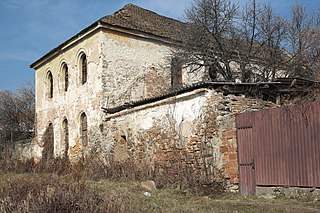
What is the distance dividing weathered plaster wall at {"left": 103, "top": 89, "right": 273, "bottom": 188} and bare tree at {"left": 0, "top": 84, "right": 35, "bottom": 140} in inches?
717

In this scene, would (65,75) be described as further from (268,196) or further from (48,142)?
(268,196)

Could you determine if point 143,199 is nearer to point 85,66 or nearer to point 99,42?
point 99,42

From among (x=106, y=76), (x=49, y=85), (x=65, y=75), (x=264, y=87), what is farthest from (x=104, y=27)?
(x=264, y=87)

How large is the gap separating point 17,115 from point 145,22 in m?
19.1

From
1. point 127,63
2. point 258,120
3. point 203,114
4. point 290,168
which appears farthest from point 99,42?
point 290,168

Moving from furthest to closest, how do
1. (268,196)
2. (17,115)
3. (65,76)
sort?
(17,115) < (65,76) < (268,196)

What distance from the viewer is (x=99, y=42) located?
18.5 meters

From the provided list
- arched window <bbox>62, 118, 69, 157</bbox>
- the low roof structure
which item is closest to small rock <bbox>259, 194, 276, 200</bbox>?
the low roof structure

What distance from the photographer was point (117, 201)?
7250 mm

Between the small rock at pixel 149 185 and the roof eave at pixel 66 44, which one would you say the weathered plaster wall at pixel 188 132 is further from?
the roof eave at pixel 66 44

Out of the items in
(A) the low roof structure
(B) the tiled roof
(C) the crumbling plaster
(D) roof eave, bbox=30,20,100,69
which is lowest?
(A) the low roof structure

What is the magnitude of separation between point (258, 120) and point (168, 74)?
34.9ft

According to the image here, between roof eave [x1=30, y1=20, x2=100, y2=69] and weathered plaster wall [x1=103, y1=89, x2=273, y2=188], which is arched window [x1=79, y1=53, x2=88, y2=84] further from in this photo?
weathered plaster wall [x1=103, y1=89, x2=273, y2=188]

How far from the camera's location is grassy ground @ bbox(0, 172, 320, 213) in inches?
246
